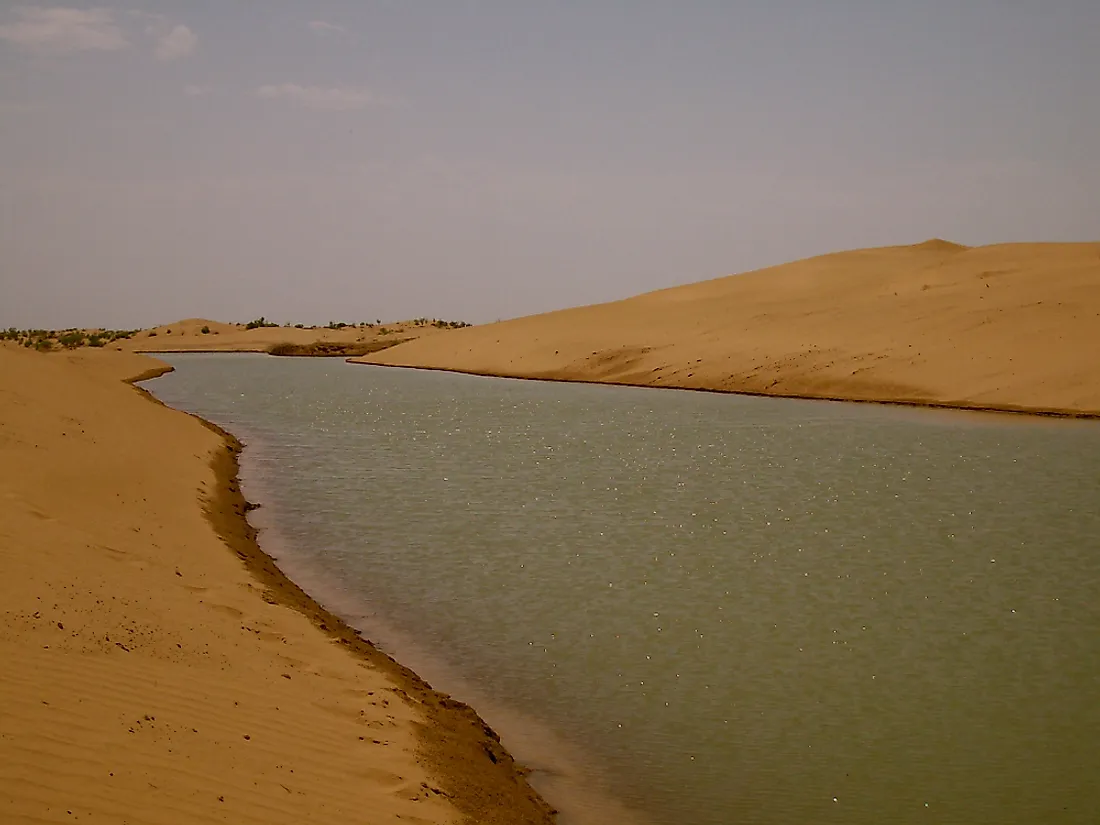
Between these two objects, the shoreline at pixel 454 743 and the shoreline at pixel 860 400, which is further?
the shoreline at pixel 860 400

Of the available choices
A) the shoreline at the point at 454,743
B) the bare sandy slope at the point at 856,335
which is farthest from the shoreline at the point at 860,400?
the shoreline at the point at 454,743

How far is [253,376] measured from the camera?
230 feet

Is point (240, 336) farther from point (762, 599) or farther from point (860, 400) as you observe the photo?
point (762, 599)

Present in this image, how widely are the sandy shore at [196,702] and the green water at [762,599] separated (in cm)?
127

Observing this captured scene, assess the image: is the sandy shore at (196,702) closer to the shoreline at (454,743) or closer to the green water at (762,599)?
the shoreline at (454,743)

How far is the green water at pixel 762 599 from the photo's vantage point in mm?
8367

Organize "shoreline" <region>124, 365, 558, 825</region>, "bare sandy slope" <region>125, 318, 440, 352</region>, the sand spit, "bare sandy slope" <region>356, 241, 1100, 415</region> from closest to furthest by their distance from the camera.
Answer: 1. "shoreline" <region>124, 365, 558, 825</region>
2. "bare sandy slope" <region>356, 241, 1100, 415</region>
3. the sand spit
4. "bare sandy slope" <region>125, 318, 440, 352</region>

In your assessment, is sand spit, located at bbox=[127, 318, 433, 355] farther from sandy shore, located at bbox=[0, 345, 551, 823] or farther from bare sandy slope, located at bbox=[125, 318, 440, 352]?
sandy shore, located at bbox=[0, 345, 551, 823]

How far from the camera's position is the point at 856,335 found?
180 feet

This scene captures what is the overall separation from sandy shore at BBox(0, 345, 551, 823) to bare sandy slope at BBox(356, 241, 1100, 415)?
3232 cm

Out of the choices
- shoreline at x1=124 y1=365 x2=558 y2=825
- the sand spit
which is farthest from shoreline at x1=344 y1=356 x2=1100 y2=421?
the sand spit

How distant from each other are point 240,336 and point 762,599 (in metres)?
121

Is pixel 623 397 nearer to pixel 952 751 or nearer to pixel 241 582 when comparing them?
pixel 241 582

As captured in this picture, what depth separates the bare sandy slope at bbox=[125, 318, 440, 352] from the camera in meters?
120
